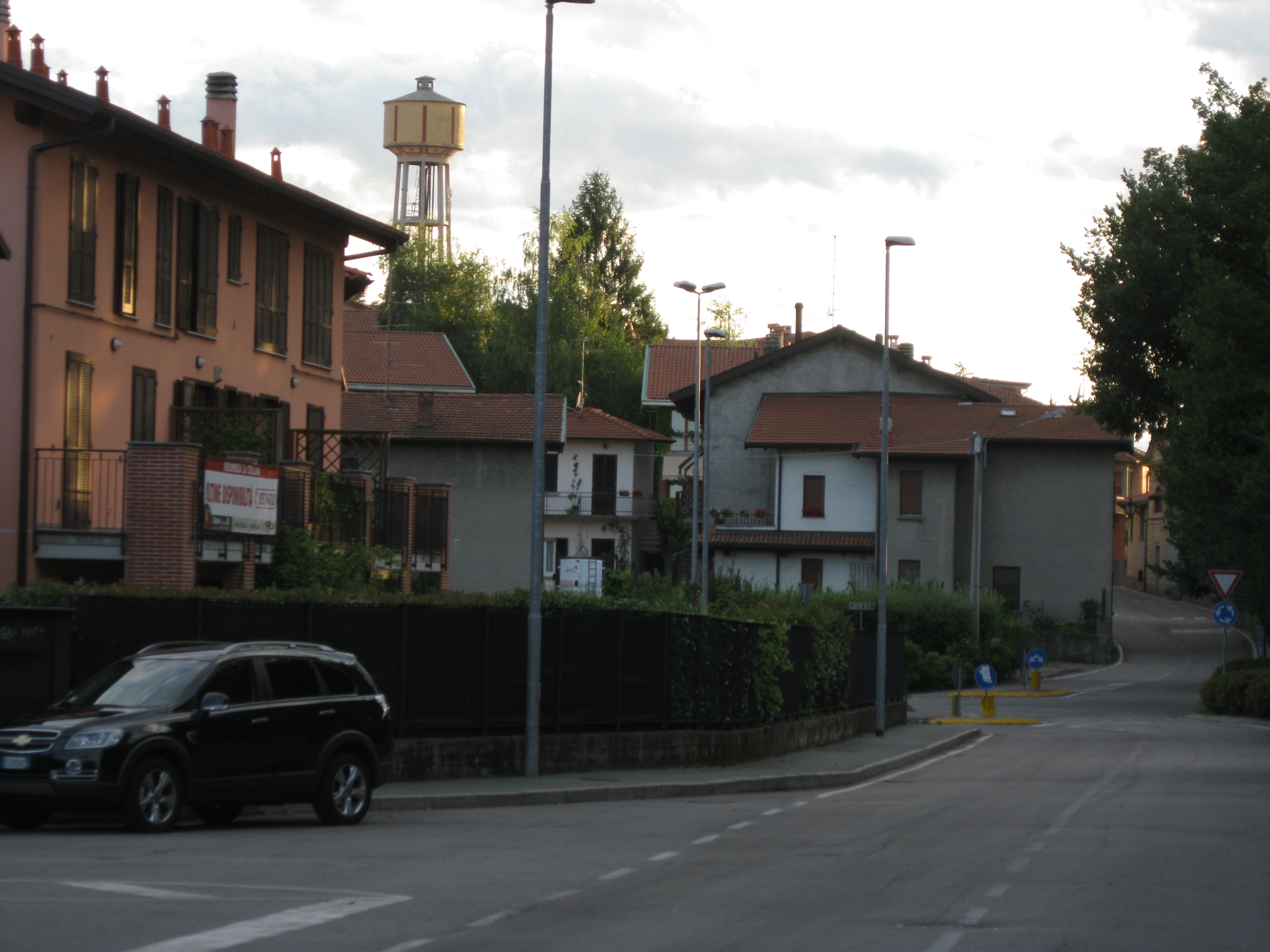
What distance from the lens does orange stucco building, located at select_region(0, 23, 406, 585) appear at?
70.7ft

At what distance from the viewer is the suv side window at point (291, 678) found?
1401 centimetres

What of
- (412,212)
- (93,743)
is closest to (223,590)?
(93,743)

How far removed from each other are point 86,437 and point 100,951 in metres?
16.3

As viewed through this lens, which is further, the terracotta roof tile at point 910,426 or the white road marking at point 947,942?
the terracotta roof tile at point 910,426

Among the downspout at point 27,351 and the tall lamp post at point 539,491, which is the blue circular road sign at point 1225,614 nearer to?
the tall lamp post at point 539,491

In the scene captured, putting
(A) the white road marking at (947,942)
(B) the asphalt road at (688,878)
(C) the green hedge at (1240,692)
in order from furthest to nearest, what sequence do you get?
(C) the green hedge at (1240,692), (B) the asphalt road at (688,878), (A) the white road marking at (947,942)

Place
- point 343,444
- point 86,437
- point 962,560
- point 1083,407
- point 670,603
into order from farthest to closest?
1. point 962,560
2. point 1083,407
3. point 343,444
4. point 670,603
5. point 86,437

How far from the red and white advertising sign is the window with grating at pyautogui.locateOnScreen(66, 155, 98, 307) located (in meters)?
3.54

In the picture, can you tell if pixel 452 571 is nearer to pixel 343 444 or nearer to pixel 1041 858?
pixel 343 444

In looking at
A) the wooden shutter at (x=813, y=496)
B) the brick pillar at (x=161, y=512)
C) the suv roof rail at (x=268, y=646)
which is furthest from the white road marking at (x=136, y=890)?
the wooden shutter at (x=813, y=496)

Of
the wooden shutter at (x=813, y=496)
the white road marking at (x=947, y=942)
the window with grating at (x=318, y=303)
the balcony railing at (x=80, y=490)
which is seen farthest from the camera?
the wooden shutter at (x=813, y=496)

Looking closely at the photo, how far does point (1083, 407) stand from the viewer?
154 ft

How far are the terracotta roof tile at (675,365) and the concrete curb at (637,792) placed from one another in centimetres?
4992

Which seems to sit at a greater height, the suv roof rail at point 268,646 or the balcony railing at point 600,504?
the balcony railing at point 600,504
